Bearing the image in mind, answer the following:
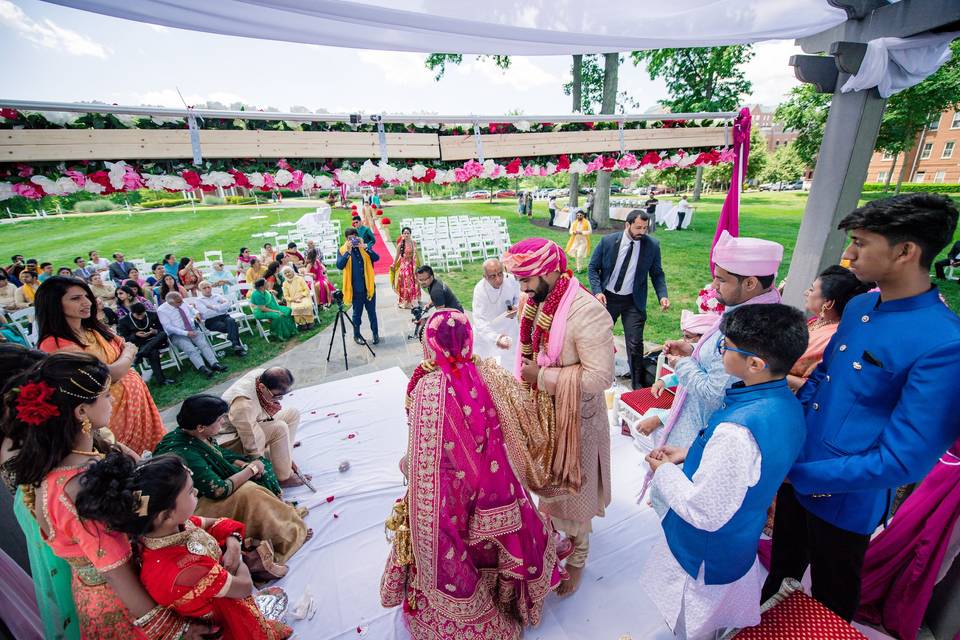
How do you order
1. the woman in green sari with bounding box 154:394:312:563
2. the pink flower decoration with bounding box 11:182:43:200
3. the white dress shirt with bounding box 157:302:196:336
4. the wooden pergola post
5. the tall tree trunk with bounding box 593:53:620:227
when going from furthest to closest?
the tall tree trunk with bounding box 593:53:620:227, the white dress shirt with bounding box 157:302:196:336, the wooden pergola post, the pink flower decoration with bounding box 11:182:43:200, the woman in green sari with bounding box 154:394:312:563

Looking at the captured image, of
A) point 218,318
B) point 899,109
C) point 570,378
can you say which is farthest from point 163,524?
point 899,109

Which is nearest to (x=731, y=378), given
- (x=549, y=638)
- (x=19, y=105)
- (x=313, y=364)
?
(x=549, y=638)

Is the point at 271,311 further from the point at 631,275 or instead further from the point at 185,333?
the point at 631,275

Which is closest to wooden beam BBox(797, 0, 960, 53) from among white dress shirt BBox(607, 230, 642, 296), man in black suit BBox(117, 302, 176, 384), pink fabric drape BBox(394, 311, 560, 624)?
white dress shirt BBox(607, 230, 642, 296)

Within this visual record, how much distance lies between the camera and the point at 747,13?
2686 millimetres

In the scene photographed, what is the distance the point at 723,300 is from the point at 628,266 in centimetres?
234

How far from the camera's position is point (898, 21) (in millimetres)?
3172

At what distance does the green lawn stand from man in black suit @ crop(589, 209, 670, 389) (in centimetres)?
184

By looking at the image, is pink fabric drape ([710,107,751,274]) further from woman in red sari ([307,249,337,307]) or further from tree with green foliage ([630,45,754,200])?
tree with green foliage ([630,45,754,200])

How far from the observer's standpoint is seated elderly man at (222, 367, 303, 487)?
10.4 feet

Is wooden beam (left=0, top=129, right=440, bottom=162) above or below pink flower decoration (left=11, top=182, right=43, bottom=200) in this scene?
above

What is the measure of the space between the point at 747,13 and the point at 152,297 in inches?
421

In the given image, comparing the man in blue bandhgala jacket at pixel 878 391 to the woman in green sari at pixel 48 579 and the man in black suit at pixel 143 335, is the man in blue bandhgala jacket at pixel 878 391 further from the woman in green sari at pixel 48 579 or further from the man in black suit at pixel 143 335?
the man in black suit at pixel 143 335

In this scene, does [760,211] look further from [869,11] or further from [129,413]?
[129,413]
